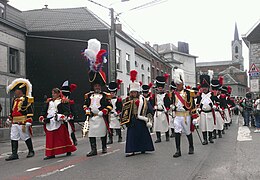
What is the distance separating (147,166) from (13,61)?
20.5m

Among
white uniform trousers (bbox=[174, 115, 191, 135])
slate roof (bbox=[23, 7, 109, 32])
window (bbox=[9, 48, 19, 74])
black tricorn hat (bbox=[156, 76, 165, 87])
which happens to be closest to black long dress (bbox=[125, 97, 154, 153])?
white uniform trousers (bbox=[174, 115, 191, 135])

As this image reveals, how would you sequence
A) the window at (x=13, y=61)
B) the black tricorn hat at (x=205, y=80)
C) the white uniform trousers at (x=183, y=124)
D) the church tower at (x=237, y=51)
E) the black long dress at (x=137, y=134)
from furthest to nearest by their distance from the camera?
1. the church tower at (x=237, y=51)
2. the window at (x=13, y=61)
3. the black tricorn hat at (x=205, y=80)
4. the black long dress at (x=137, y=134)
5. the white uniform trousers at (x=183, y=124)

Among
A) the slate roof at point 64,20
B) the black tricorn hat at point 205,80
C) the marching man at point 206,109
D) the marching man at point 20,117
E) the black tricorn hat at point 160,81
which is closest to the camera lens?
the marching man at point 20,117

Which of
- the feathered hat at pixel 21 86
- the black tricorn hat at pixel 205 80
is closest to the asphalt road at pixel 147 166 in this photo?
the feathered hat at pixel 21 86

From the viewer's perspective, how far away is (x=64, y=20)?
32.5 metres

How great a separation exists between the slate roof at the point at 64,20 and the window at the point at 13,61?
12.3 feet

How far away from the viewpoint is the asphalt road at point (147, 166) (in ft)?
25.3

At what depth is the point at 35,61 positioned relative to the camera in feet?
98.7

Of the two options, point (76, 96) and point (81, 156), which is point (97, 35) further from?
point (81, 156)

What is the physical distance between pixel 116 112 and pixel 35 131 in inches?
235

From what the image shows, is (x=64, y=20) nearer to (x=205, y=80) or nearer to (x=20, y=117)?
(x=205, y=80)

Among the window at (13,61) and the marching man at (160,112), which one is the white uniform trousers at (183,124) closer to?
the marching man at (160,112)

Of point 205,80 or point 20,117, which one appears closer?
point 20,117

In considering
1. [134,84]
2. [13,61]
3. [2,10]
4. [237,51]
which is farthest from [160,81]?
[237,51]
